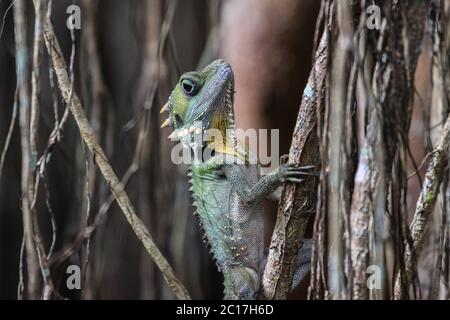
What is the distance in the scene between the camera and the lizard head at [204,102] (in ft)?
7.57

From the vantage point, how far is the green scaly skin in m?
2.17

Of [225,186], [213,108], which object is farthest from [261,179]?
[213,108]

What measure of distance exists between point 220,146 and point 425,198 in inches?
29.2

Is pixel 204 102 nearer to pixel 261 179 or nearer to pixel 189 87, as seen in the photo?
pixel 189 87

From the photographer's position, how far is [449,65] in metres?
1.94

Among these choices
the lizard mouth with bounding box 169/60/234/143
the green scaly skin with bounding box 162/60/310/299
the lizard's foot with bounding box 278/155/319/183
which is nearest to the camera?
the lizard's foot with bounding box 278/155/319/183

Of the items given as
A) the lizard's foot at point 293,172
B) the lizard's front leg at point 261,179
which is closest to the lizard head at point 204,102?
the lizard's front leg at point 261,179

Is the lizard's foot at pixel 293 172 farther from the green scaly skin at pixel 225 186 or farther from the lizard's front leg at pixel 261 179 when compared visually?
the green scaly skin at pixel 225 186

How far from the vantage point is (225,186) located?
222cm

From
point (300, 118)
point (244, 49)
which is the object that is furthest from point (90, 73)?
point (300, 118)

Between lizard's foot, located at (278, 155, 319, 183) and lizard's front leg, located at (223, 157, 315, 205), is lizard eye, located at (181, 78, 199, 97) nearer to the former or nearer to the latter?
lizard's front leg, located at (223, 157, 315, 205)

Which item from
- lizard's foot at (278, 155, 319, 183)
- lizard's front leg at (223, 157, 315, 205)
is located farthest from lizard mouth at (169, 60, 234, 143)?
lizard's foot at (278, 155, 319, 183)

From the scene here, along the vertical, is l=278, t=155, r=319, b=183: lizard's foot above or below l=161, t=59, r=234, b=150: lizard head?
below

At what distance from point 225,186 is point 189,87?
390 millimetres
